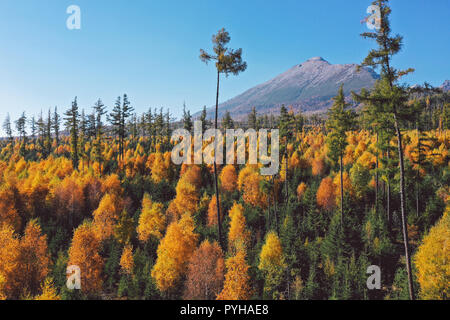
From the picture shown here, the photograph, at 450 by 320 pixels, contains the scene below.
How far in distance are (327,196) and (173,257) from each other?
25.3 metres

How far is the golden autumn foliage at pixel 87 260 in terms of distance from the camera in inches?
981

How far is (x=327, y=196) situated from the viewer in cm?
3712

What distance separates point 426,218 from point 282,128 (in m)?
21.6

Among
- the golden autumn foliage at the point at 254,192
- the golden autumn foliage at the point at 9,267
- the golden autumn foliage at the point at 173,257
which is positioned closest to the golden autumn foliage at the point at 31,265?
the golden autumn foliage at the point at 9,267

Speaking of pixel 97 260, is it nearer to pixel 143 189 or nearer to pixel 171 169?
pixel 143 189

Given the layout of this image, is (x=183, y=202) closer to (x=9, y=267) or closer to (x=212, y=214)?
(x=212, y=214)

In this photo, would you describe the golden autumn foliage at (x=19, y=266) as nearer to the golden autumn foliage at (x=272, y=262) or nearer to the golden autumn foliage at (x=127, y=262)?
the golden autumn foliage at (x=127, y=262)

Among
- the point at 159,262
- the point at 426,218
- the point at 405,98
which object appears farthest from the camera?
the point at 426,218

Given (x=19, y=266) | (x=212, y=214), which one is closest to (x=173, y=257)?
(x=212, y=214)

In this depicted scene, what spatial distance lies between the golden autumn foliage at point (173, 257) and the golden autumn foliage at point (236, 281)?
610cm

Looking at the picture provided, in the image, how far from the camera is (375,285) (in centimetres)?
2319

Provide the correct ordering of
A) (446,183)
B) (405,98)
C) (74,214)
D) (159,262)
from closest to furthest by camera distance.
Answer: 1. (405,98)
2. (159,262)
3. (446,183)
4. (74,214)

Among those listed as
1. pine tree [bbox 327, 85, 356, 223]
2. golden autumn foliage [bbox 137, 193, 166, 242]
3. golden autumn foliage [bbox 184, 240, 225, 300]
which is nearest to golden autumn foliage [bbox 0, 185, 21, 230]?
golden autumn foliage [bbox 137, 193, 166, 242]
